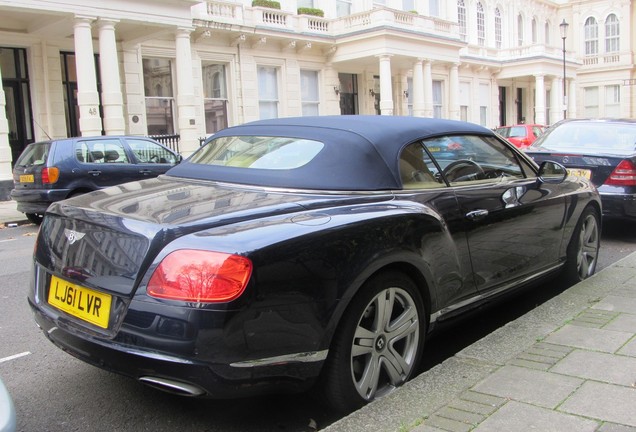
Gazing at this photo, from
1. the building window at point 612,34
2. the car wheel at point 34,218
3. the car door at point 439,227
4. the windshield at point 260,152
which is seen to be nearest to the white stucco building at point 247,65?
the car wheel at point 34,218

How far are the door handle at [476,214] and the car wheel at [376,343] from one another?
29.2 inches

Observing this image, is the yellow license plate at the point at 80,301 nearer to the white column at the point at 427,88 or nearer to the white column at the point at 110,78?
the white column at the point at 110,78

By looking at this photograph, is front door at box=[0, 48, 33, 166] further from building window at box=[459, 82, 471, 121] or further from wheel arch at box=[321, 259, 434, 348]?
building window at box=[459, 82, 471, 121]

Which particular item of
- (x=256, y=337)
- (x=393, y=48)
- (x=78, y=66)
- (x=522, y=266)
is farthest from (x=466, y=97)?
(x=256, y=337)

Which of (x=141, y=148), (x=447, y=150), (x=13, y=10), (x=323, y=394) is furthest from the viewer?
(x=13, y=10)

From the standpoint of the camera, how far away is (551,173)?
4977mm

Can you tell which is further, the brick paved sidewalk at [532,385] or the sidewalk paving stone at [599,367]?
the sidewalk paving stone at [599,367]

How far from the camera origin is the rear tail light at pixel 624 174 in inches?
294

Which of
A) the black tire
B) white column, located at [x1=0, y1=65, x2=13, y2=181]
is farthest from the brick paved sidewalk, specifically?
white column, located at [x1=0, y1=65, x2=13, y2=181]

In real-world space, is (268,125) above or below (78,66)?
below

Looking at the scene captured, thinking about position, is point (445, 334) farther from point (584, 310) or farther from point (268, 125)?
point (268, 125)

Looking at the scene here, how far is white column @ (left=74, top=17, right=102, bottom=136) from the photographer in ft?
50.1

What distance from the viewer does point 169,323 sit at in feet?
8.32

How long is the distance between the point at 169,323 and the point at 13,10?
14.7 m
